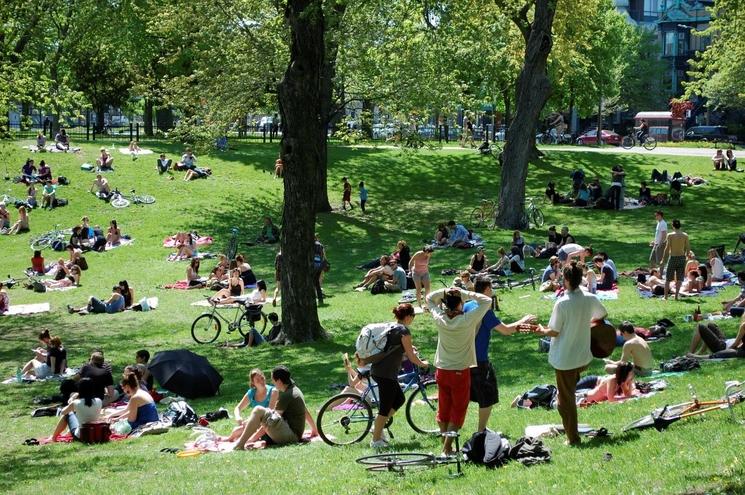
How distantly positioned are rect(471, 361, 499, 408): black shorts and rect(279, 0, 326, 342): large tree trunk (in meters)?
9.99

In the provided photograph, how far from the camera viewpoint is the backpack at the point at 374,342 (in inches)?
448

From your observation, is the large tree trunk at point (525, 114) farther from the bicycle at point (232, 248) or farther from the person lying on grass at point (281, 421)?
the person lying on grass at point (281, 421)

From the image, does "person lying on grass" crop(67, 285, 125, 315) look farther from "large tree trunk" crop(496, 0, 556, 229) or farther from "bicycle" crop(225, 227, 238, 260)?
"large tree trunk" crop(496, 0, 556, 229)

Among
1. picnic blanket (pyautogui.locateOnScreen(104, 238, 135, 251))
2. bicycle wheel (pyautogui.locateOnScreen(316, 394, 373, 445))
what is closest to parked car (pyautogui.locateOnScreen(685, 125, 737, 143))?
picnic blanket (pyautogui.locateOnScreen(104, 238, 135, 251))

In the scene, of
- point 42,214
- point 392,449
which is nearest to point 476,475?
point 392,449

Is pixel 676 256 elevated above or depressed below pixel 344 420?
above

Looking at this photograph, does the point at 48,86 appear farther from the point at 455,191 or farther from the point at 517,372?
the point at 455,191

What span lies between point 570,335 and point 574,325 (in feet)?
0.34

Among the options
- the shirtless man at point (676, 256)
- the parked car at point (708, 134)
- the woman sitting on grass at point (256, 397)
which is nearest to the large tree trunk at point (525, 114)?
the shirtless man at point (676, 256)

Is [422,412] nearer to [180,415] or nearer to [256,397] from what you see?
[256,397]

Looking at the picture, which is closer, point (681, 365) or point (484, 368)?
point (484, 368)

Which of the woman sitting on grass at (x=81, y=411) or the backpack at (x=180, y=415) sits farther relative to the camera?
the backpack at (x=180, y=415)

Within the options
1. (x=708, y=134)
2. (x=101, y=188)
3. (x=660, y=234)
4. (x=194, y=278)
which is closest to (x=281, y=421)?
(x=660, y=234)

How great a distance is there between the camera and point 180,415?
15133mm
